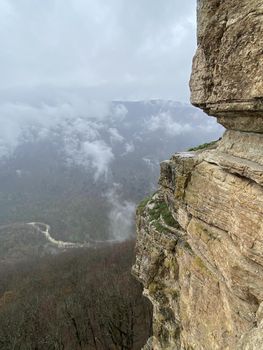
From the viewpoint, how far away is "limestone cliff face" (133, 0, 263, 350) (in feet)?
32.1

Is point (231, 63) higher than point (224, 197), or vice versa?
point (231, 63)

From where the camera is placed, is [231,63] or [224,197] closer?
[231,63]

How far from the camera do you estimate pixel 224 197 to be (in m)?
11.1

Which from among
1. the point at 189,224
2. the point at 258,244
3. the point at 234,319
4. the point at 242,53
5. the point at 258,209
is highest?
the point at 242,53

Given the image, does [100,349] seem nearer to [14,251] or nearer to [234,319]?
[234,319]

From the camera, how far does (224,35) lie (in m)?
10.7

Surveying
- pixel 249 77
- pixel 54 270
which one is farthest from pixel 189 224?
pixel 54 270

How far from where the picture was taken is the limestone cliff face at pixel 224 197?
9773 mm

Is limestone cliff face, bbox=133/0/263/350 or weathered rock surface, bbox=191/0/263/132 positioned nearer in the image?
weathered rock surface, bbox=191/0/263/132

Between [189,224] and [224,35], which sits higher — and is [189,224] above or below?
below

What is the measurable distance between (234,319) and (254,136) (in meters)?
6.49

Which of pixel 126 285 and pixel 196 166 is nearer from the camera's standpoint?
pixel 196 166

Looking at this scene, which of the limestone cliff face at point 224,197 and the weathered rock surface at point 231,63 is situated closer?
the weathered rock surface at point 231,63

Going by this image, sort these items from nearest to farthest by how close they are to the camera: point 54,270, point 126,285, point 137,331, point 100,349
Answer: point 100,349 < point 137,331 < point 126,285 < point 54,270
